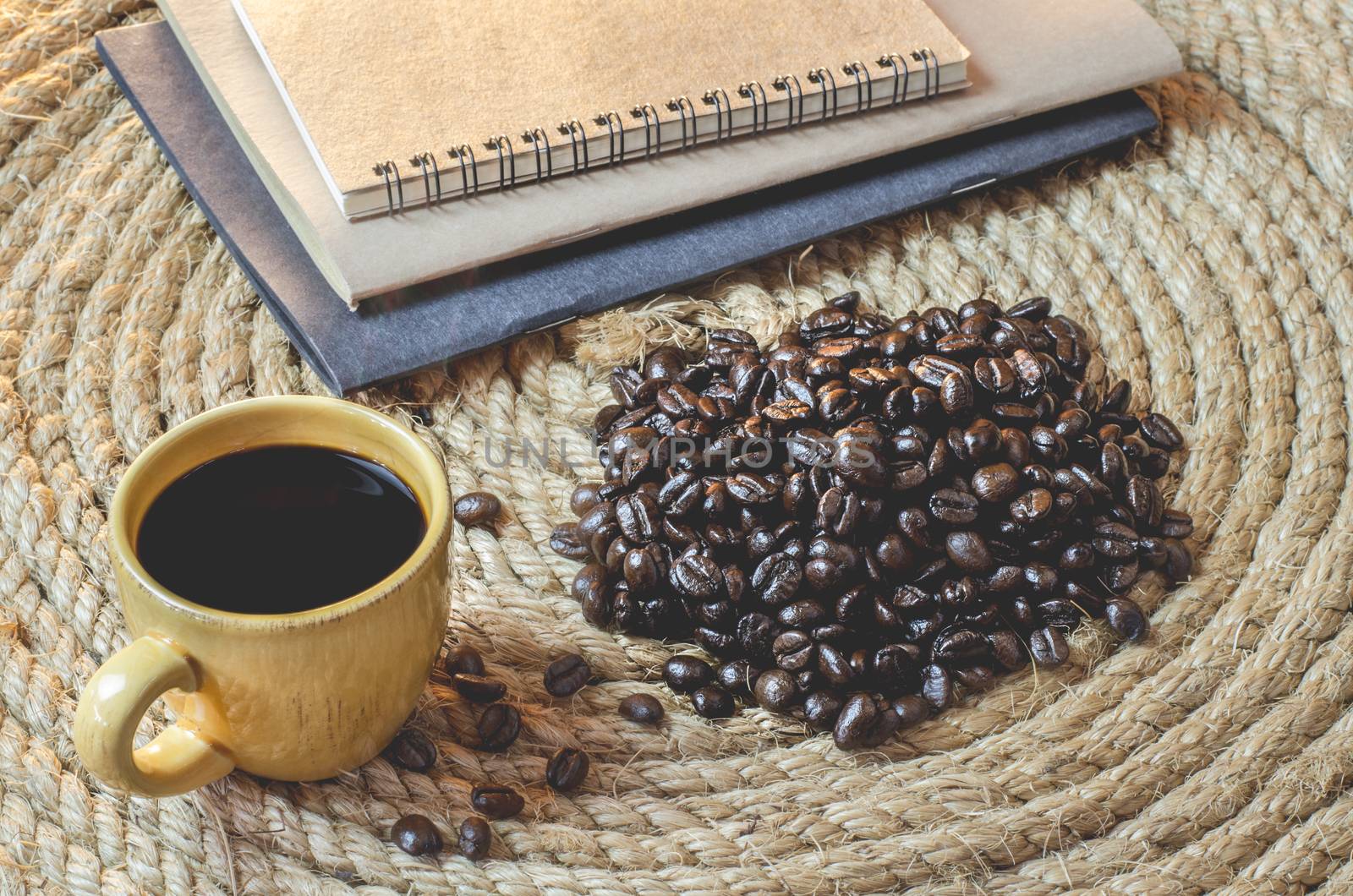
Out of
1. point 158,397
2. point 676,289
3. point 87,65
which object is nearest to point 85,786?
point 158,397

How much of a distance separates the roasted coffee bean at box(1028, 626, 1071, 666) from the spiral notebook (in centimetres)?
71

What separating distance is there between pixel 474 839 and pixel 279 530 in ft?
0.97

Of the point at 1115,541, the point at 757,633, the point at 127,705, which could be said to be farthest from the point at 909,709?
the point at 127,705

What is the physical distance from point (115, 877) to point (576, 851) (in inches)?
14.4

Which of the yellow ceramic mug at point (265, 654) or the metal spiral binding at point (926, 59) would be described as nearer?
the yellow ceramic mug at point (265, 654)

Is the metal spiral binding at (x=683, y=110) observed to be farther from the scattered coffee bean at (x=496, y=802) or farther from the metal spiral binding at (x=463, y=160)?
the scattered coffee bean at (x=496, y=802)

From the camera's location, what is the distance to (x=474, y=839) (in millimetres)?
1020

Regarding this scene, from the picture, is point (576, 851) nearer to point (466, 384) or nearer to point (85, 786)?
point (85, 786)

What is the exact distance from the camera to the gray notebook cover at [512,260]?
54.1 inches

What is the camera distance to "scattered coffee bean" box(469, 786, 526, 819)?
1.04 metres

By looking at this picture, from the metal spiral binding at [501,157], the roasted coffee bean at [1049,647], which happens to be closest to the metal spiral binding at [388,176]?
the metal spiral binding at [501,157]

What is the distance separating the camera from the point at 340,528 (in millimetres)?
958

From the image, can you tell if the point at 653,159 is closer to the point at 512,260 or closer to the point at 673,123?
the point at 673,123

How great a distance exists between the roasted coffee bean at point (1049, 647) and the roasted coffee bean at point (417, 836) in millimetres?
560
